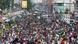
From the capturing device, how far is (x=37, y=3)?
68.8 meters

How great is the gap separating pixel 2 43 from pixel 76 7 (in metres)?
25.9

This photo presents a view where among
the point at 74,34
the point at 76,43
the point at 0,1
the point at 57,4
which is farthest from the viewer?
the point at 57,4

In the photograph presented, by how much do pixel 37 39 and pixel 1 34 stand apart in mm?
4140

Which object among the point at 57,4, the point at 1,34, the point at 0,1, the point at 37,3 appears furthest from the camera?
the point at 37,3

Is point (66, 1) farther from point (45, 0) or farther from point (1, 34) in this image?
point (1, 34)

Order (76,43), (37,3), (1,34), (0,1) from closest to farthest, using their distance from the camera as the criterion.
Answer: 1. (76,43)
2. (1,34)
3. (0,1)
4. (37,3)

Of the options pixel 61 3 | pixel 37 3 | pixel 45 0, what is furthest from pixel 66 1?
pixel 37 3

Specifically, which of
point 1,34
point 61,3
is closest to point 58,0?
point 61,3

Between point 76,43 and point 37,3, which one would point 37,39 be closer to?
point 76,43

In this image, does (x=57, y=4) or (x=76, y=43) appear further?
(x=57, y=4)

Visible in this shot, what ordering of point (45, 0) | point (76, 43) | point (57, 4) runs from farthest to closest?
1. point (45, 0)
2. point (57, 4)
3. point (76, 43)

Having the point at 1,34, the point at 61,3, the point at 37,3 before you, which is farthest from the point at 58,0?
the point at 1,34

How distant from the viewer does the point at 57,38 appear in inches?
758

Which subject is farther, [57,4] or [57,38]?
[57,4]
